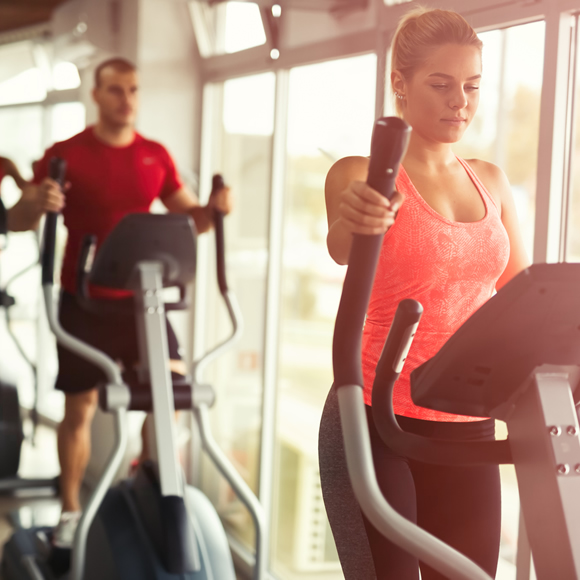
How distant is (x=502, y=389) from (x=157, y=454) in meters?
1.37

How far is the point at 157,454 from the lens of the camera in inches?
86.0

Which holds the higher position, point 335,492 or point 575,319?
point 575,319

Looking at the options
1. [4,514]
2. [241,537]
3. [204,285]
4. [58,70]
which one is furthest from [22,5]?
[241,537]

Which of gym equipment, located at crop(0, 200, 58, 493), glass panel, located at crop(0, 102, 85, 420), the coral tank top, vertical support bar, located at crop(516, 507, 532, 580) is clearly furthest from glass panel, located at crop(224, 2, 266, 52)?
vertical support bar, located at crop(516, 507, 532, 580)

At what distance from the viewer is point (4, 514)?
11.9 ft

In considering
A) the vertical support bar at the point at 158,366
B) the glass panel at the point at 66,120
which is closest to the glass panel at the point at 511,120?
the vertical support bar at the point at 158,366

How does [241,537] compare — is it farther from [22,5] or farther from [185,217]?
[22,5]

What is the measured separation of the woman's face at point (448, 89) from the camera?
4.21 ft

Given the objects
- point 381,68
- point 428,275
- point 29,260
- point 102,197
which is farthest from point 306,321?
point 29,260

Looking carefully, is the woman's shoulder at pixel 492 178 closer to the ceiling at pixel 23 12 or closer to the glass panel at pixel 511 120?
A: the glass panel at pixel 511 120

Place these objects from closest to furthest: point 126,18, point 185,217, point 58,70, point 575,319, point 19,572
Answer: point 575,319 < point 185,217 < point 19,572 < point 126,18 < point 58,70

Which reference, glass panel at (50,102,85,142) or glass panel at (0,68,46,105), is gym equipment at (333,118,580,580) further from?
glass panel at (0,68,46,105)

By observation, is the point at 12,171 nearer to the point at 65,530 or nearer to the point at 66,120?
the point at 65,530

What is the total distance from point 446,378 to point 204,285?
298 cm
